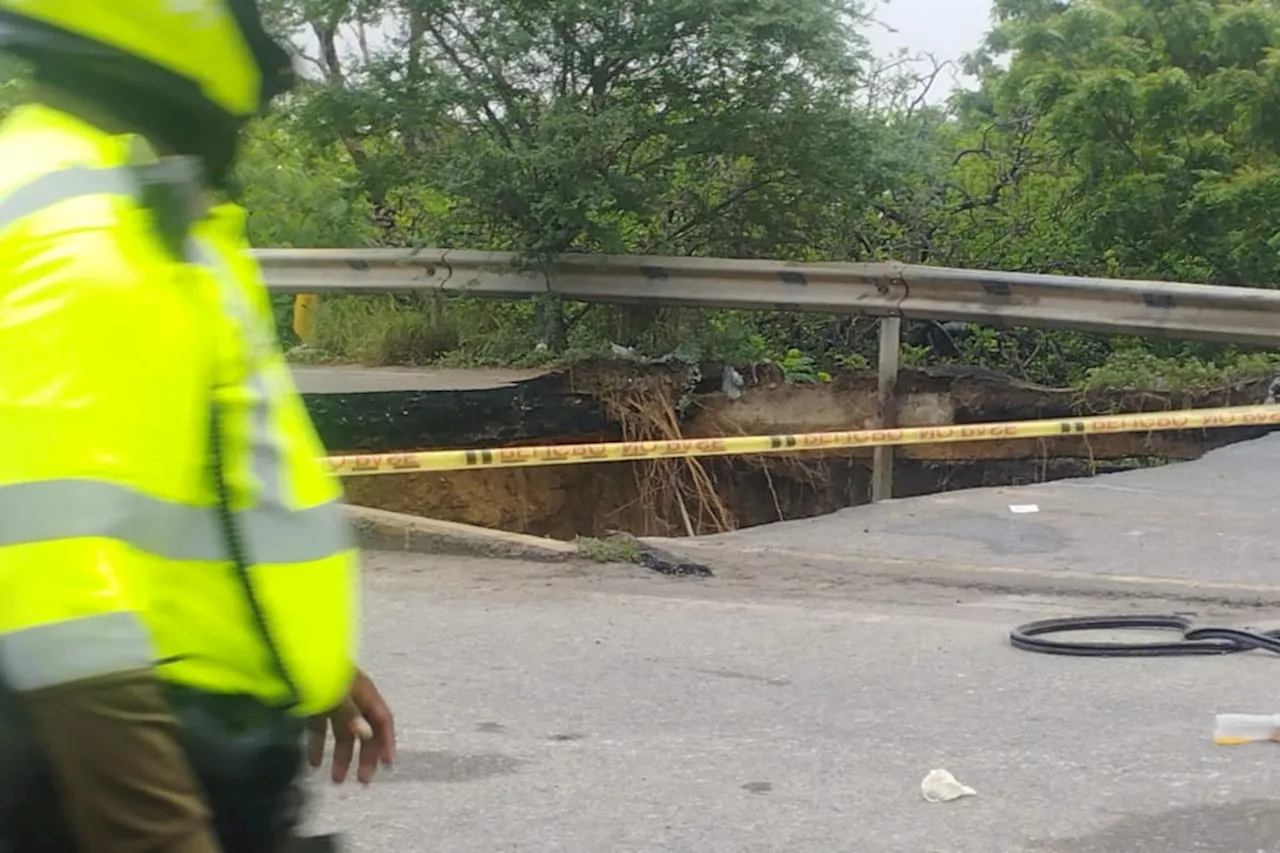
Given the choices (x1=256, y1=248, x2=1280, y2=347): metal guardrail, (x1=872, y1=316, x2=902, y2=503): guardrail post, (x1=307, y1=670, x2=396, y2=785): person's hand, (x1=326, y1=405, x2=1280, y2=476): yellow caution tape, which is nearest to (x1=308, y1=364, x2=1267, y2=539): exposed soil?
(x1=872, y1=316, x2=902, y2=503): guardrail post

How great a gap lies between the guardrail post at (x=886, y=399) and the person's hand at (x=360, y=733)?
7.14m

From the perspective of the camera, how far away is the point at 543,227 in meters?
9.41

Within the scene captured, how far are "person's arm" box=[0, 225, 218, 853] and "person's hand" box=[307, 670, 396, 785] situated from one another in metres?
0.57

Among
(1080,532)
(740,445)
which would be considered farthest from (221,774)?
(740,445)

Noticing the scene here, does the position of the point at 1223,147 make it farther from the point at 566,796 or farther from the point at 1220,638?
the point at 566,796

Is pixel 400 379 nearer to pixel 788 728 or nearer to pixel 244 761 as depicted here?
pixel 788 728

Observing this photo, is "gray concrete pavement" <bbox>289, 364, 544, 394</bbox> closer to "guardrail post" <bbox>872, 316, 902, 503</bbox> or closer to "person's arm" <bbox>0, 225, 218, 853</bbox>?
"guardrail post" <bbox>872, 316, 902, 503</bbox>

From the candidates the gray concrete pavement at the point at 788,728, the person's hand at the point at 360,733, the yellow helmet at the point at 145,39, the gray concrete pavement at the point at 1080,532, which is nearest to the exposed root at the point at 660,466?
the gray concrete pavement at the point at 1080,532

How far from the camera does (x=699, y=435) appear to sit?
9.54m

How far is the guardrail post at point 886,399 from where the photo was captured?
910 centimetres

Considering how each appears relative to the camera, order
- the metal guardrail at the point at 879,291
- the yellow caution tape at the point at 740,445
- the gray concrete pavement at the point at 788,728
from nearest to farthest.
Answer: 1. the gray concrete pavement at the point at 788,728
2. the yellow caution tape at the point at 740,445
3. the metal guardrail at the point at 879,291

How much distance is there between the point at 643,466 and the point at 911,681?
430 cm

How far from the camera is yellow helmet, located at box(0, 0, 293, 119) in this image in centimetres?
150

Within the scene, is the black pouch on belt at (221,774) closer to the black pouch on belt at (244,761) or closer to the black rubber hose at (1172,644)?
the black pouch on belt at (244,761)
